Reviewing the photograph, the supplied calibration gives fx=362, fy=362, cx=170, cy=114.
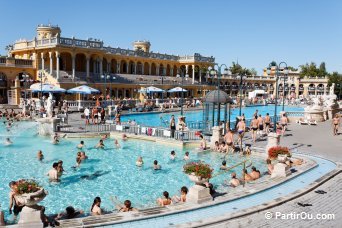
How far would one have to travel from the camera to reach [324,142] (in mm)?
21828

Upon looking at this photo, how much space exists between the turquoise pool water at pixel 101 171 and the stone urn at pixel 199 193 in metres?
2.20

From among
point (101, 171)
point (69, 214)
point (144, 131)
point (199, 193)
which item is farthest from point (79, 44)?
point (199, 193)

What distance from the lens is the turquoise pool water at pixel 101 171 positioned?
13.1 m

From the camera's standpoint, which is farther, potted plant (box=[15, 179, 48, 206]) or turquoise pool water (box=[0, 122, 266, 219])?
turquoise pool water (box=[0, 122, 266, 219])

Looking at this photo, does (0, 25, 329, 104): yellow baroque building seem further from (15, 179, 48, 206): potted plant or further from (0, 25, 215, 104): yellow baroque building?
(15, 179, 48, 206): potted plant

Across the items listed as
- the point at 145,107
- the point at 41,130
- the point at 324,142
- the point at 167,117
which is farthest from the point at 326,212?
the point at 145,107

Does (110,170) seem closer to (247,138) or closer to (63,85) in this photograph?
(247,138)

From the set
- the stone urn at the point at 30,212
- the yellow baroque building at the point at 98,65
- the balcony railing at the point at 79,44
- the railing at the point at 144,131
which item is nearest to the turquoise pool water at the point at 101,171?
the railing at the point at 144,131

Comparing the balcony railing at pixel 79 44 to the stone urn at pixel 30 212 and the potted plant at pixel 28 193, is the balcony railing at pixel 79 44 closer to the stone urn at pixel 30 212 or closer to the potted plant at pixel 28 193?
the potted plant at pixel 28 193

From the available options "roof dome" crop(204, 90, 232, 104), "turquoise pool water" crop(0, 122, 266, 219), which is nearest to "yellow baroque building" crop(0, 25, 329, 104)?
"roof dome" crop(204, 90, 232, 104)

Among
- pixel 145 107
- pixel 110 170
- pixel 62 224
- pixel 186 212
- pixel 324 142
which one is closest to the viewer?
pixel 62 224

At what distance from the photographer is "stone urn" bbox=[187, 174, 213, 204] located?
10.5 m

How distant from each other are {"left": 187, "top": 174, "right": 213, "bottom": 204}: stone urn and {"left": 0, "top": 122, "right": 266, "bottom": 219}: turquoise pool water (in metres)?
2.20

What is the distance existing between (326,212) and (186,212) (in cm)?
393
